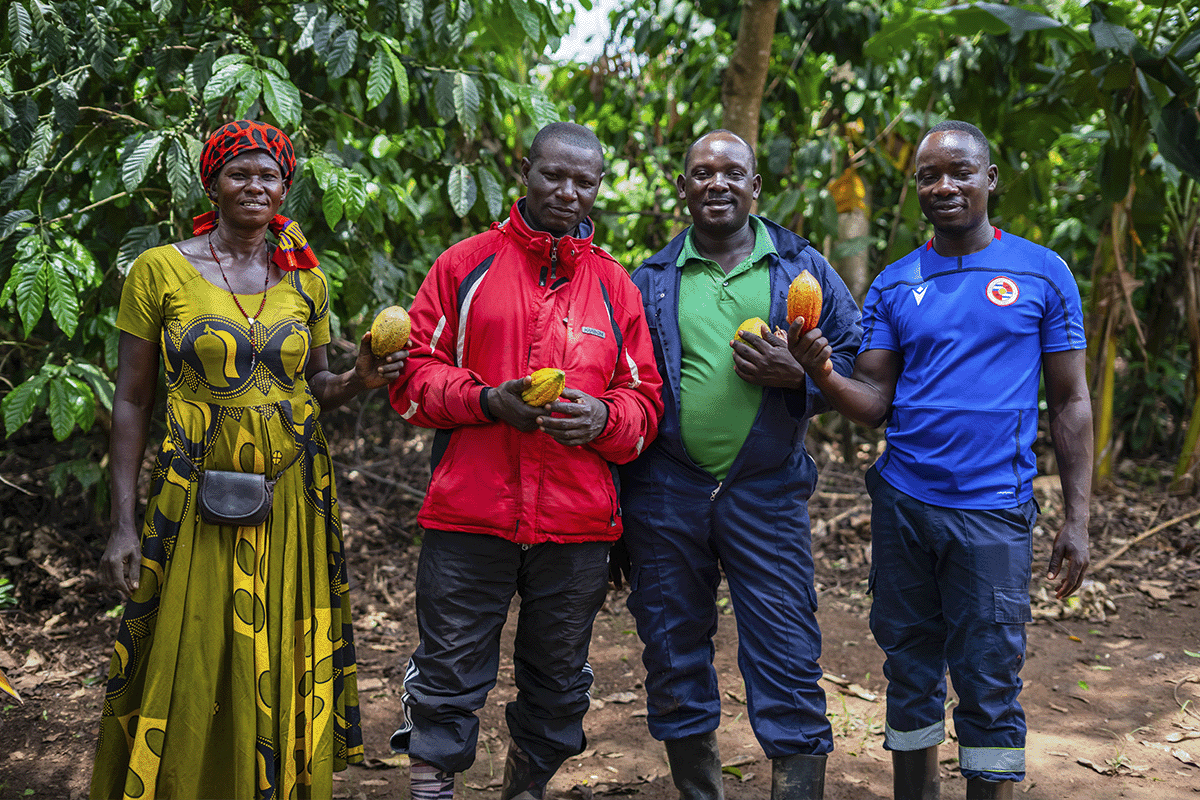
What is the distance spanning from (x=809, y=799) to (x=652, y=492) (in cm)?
86

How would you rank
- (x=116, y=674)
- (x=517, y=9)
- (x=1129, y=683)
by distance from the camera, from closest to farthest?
(x=116, y=674) < (x=517, y=9) < (x=1129, y=683)

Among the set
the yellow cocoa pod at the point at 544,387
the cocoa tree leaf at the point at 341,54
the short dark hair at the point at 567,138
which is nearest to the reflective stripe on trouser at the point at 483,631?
the yellow cocoa pod at the point at 544,387

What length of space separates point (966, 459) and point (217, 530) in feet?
5.94

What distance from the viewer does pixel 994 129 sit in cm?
534

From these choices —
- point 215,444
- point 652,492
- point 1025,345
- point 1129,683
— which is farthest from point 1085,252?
point 215,444

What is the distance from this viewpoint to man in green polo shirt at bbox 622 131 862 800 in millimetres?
2369

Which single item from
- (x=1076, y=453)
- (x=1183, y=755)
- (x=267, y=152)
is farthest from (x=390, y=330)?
(x=1183, y=755)

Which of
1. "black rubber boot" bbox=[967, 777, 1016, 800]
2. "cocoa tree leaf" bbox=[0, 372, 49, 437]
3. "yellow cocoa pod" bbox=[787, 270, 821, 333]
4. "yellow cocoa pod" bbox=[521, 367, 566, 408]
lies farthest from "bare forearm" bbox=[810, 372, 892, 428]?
"cocoa tree leaf" bbox=[0, 372, 49, 437]

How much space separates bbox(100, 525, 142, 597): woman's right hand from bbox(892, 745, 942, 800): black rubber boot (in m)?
1.94

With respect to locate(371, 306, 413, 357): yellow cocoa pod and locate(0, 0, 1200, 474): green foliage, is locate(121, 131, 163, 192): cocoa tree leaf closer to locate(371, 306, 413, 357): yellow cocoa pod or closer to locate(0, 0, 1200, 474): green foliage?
locate(0, 0, 1200, 474): green foliage

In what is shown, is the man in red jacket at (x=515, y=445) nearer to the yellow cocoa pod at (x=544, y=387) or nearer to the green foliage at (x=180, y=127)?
the yellow cocoa pod at (x=544, y=387)

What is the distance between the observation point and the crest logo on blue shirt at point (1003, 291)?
2295mm

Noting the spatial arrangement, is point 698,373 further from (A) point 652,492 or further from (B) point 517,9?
(B) point 517,9

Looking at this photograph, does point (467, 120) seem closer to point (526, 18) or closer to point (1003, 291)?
point (526, 18)
